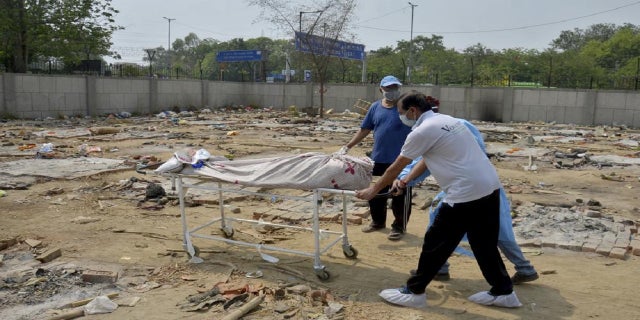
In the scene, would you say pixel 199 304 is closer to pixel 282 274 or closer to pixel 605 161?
pixel 282 274

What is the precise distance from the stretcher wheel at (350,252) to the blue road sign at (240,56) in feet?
111

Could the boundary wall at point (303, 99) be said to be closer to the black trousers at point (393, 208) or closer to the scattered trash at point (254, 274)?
the black trousers at point (393, 208)

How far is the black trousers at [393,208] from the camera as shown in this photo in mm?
5605

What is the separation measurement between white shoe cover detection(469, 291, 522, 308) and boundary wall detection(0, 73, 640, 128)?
1968 cm

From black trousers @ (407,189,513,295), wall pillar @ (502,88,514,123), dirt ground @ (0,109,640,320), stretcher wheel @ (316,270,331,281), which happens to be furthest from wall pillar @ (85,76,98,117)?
black trousers @ (407,189,513,295)

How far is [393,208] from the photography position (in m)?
5.78

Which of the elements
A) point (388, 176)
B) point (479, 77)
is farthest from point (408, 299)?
point (479, 77)

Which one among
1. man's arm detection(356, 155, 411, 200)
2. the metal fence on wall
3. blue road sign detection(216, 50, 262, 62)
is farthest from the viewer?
blue road sign detection(216, 50, 262, 62)

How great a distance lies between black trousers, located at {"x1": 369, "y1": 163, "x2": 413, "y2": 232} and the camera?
18.4 ft

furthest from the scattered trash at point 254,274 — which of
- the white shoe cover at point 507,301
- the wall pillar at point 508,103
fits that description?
the wall pillar at point 508,103

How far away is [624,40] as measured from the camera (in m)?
41.1

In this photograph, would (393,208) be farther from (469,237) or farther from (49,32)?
(49,32)

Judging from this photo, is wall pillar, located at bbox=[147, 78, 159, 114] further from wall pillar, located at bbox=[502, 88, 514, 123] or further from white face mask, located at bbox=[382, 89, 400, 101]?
white face mask, located at bbox=[382, 89, 400, 101]

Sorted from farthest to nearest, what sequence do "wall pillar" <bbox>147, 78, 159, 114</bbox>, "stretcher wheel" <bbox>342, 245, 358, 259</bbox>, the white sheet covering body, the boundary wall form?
"wall pillar" <bbox>147, 78, 159, 114</bbox>, the boundary wall, "stretcher wheel" <bbox>342, 245, 358, 259</bbox>, the white sheet covering body
